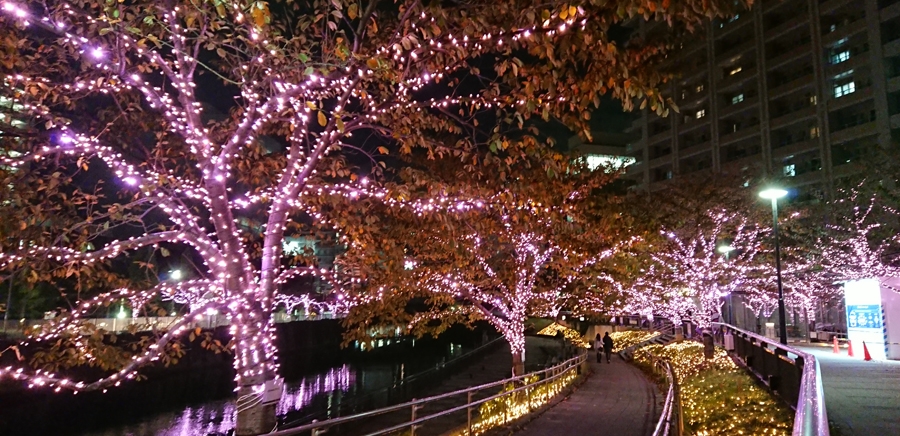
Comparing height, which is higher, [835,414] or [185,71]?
[185,71]

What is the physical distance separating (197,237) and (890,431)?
8.87 meters

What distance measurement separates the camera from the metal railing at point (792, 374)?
268 centimetres

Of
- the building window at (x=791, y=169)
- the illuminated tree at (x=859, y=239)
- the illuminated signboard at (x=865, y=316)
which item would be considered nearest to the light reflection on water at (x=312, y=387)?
the illuminated signboard at (x=865, y=316)

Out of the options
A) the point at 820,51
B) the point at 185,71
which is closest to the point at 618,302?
the point at 185,71

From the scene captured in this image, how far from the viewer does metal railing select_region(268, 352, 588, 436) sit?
6258 mm

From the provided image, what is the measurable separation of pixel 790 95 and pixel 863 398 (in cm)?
4636

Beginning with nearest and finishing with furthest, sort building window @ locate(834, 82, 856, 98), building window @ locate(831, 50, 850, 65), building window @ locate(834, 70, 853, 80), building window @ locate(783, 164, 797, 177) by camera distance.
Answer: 1. building window @ locate(834, 70, 853, 80)
2. building window @ locate(834, 82, 856, 98)
3. building window @ locate(831, 50, 850, 65)
4. building window @ locate(783, 164, 797, 177)

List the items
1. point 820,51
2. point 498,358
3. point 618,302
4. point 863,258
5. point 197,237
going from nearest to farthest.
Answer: point 197,237 → point 863,258 → point 618,302 → point 498,358 → point 820,51

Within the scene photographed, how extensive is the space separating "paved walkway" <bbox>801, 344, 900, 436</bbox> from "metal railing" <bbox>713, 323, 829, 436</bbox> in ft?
2.18

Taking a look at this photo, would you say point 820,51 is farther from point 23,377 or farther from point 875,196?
point 23,377

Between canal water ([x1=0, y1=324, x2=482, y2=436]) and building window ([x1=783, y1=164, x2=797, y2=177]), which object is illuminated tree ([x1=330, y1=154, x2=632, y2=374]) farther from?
building window ([x1=783, y1=164, x2=797, y2=177])

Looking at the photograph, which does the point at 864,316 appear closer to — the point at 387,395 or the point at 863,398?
the point at 863,398

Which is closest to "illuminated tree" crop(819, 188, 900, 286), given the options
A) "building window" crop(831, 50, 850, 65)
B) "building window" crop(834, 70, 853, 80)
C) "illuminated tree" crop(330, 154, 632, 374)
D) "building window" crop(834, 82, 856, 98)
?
"illuminated tree" crop(330, 154, 632, 374)

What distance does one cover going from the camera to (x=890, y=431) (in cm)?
747
